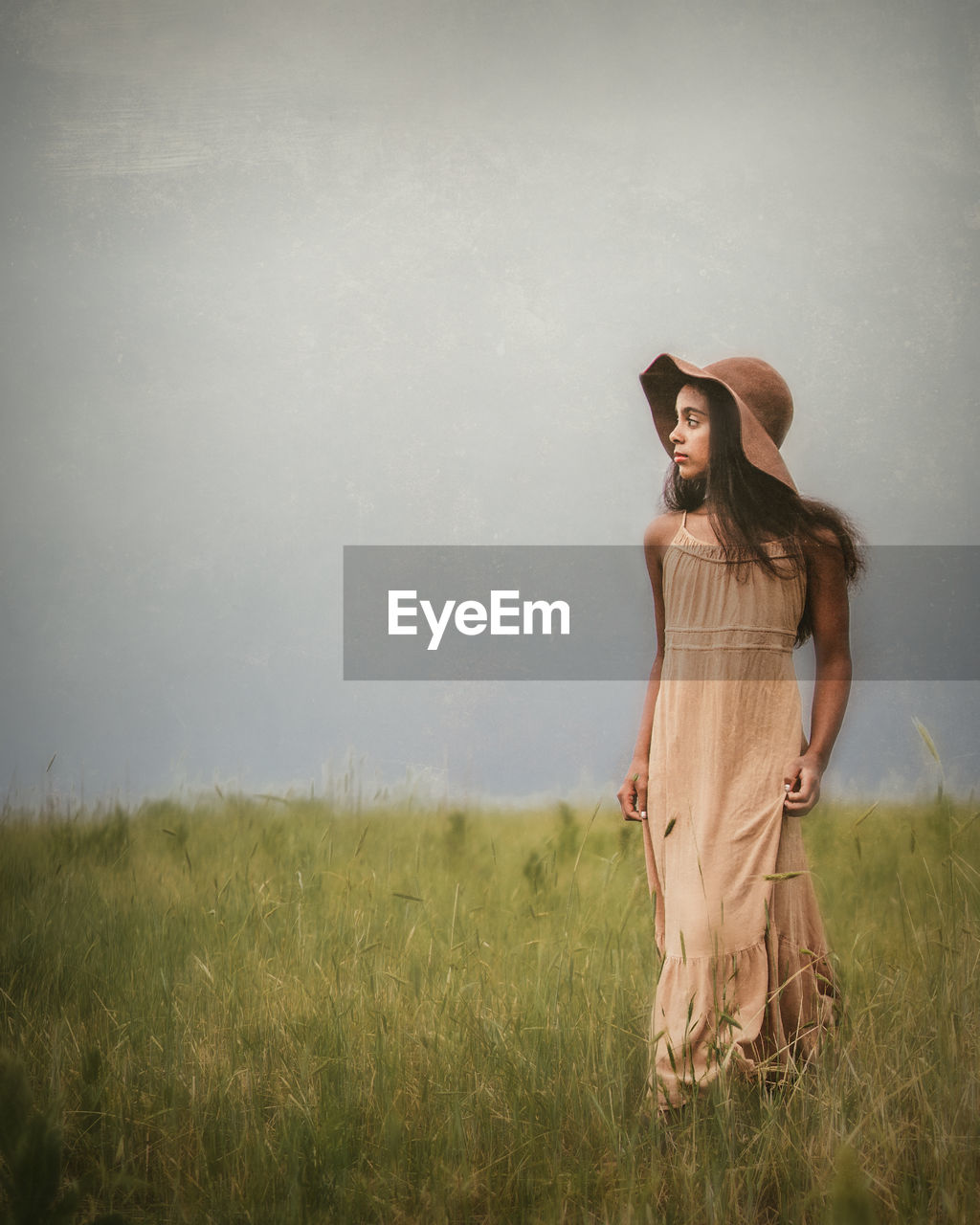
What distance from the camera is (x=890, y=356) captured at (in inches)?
88.3

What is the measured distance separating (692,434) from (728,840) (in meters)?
0.70

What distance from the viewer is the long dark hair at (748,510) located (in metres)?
1.68

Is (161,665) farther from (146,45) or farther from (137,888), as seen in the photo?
(146,45)

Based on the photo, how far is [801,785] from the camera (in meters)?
1.57

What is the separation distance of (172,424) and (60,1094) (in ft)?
4.77

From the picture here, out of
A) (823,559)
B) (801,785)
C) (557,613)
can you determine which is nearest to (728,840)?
(801,785)

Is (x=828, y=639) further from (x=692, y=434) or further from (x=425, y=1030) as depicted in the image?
(x=425, y=1030)

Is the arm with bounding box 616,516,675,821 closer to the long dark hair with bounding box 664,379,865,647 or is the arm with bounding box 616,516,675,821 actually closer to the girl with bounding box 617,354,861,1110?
the girl with bounding box 617,354,861,1110

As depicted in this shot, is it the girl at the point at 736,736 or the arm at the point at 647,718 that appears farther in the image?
the arm at the point at 647,718

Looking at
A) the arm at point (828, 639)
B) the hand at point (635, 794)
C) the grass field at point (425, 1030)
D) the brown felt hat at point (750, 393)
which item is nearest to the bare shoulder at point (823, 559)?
the arm at point (828, 639)

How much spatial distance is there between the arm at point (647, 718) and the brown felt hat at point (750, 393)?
150 mm

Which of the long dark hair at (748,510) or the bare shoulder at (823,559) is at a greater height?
the long dark hair at (748,510)

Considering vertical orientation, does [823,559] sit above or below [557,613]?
above

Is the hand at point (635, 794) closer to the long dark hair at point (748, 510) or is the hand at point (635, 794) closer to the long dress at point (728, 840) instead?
the long dress at point (728, 840)
